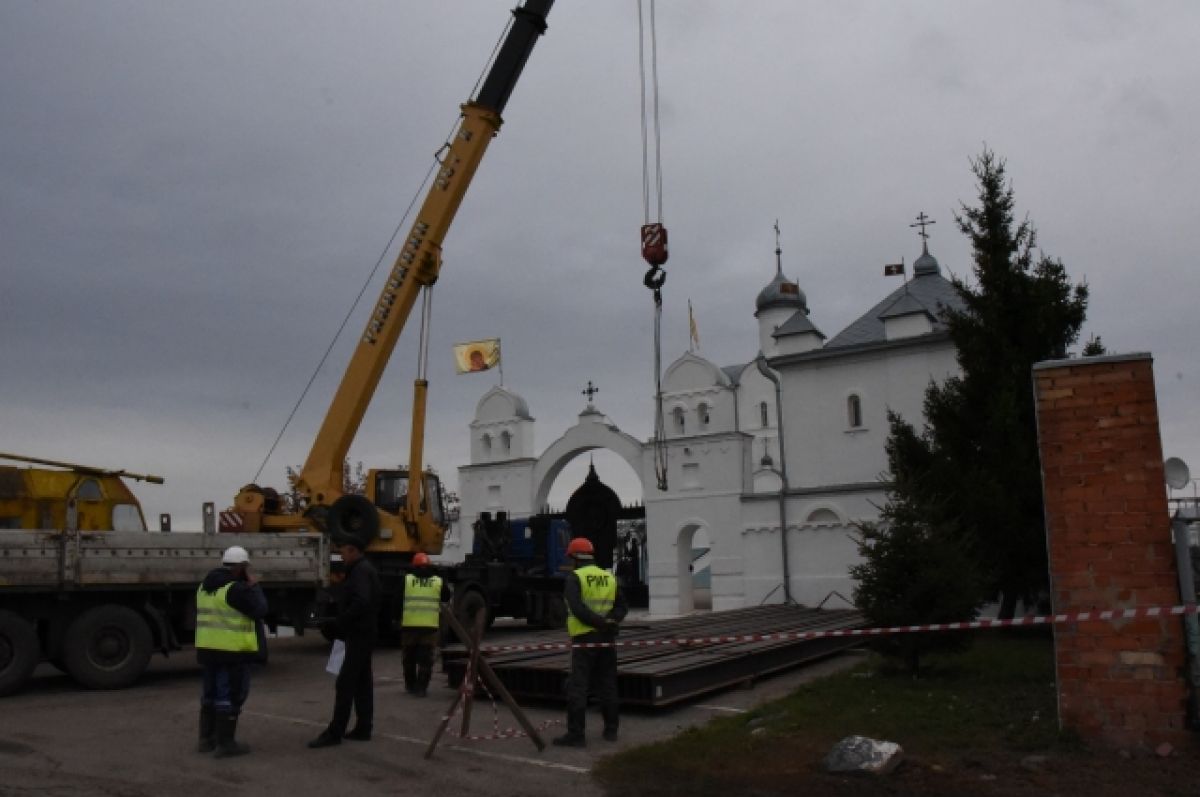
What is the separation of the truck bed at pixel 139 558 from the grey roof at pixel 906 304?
46.3ft

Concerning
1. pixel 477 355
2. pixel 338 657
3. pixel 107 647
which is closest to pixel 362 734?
pixel 338 657

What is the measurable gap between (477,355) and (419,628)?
25.0 meters

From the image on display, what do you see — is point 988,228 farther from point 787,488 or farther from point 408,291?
point 408,291

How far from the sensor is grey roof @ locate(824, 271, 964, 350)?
2412cm

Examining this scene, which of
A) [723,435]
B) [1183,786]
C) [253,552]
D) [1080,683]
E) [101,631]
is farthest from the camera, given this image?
[723,435]

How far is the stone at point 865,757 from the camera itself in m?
7.50

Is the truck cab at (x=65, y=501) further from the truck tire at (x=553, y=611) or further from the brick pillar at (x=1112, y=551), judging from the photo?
the brick pillar at (x=1112, y=551)

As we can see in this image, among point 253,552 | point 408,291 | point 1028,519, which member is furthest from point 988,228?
point 253,552

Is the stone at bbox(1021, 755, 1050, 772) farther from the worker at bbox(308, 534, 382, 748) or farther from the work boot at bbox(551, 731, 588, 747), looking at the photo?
the worker at bbox(308, 534, 382, 748)

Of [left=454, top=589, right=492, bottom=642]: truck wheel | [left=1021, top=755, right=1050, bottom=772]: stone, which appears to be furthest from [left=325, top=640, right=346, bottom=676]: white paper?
[left=454, top=589, right=492, bottom=642]: truck wheel

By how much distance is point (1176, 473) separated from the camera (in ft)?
28.1

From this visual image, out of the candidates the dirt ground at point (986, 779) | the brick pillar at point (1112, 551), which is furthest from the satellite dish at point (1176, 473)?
the dirt ground at point (986, 779)

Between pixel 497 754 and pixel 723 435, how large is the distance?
716 inches

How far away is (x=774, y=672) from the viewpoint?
44.4ft
